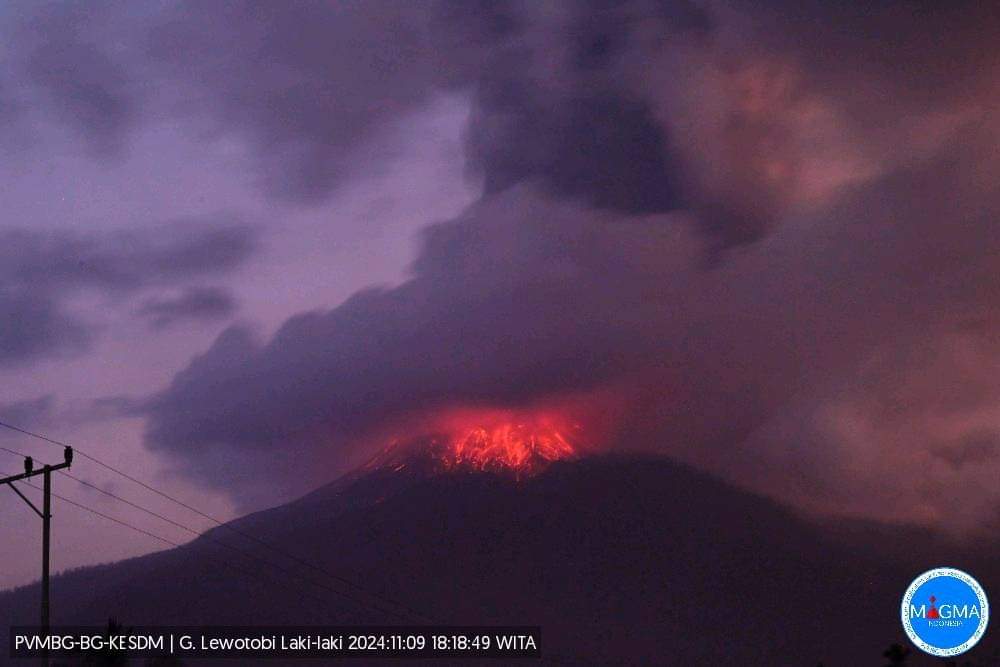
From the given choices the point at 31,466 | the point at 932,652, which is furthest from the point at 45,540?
the point at 932,652

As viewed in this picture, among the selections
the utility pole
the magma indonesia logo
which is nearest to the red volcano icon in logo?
the magma indonesia logo

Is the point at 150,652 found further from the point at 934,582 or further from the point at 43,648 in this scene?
the point at 934,582

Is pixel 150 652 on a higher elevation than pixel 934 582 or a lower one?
higher

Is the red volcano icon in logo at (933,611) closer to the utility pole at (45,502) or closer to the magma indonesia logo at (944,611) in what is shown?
the magma indonesia logo at (944,611)

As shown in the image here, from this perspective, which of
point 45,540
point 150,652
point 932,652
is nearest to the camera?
point 932,652

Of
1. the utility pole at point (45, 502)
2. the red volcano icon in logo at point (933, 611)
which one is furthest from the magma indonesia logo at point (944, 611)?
the utility pole at point (45, 502)

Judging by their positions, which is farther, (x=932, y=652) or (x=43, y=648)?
(x=43, y=648)

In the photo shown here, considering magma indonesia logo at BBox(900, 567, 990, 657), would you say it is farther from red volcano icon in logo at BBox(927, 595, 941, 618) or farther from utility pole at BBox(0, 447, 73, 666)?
utility pole at BBox(0, 447, 73, 666)

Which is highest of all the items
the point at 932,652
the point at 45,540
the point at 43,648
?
the point at 45,540
